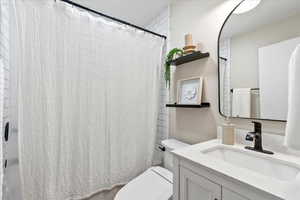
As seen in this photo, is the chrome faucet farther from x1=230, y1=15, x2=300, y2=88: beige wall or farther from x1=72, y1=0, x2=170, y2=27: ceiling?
x1=72, y1=0, x2=170, y2=27: ceiling

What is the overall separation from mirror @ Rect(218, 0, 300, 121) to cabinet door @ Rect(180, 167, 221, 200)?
574 mm

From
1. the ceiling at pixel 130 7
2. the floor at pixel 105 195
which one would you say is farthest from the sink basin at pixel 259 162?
the ceiling at pixel 130 7

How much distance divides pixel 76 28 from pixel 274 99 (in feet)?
4.92

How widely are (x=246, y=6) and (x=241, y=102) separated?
26.0 inches

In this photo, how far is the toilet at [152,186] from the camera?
943 mm

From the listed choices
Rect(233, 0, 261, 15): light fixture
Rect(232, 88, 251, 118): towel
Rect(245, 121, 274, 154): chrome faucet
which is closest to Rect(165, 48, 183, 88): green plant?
Rect(233, 0, 261, 15): light fixture

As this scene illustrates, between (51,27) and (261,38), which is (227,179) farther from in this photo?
(51,27)

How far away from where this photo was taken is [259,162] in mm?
758

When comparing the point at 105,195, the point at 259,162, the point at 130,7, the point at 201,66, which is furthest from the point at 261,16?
the point at 105,195

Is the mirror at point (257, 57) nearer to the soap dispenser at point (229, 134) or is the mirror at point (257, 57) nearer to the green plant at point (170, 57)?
the soap dispenser at point (229, 134)

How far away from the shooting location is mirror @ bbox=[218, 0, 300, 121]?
78 cm

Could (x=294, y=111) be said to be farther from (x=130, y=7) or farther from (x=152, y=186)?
(x=130, y=7)

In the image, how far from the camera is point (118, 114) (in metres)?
1.35

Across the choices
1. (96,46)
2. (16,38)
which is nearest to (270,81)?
(96,46)
